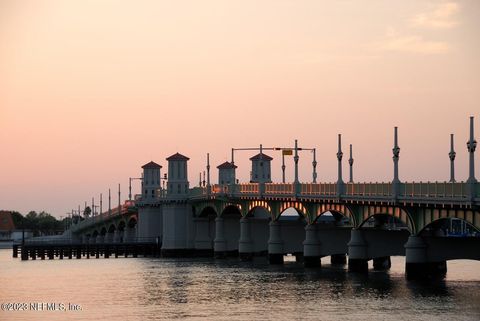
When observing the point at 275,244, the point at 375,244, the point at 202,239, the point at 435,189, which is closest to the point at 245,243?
the point at 275,244

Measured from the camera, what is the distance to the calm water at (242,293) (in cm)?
8312

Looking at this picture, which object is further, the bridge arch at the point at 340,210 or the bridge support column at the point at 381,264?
the bridge support column at the point at 381,264

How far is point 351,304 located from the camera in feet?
291

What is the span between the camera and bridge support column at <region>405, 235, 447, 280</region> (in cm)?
10656

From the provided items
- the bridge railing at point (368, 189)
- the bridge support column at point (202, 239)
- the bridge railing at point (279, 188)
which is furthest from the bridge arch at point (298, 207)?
the bridge support column at point (202, 239)

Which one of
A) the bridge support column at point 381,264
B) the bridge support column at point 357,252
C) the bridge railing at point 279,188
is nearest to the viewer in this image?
the bridge support column at point 357,252

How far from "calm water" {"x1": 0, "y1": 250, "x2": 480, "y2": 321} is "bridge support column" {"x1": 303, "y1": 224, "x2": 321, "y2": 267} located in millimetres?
1426

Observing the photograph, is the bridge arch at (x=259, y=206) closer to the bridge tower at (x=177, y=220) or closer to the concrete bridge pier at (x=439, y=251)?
the bridge tower at (x=177, y=220)

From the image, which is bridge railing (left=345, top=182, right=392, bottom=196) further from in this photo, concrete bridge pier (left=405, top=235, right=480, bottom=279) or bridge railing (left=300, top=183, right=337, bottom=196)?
concrete bridge pier (left=405, top=235, right=480, bottom=279)

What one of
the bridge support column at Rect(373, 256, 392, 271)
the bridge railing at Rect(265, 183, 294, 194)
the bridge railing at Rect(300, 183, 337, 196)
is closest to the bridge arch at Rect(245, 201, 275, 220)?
the bridge railing at Rect(265, 183, 294, 194)

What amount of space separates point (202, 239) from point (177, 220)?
15.4ft

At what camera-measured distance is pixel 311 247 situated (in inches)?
5369

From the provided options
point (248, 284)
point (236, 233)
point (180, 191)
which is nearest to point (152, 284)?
point (248, 284)

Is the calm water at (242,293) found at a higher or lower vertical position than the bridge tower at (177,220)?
lower
